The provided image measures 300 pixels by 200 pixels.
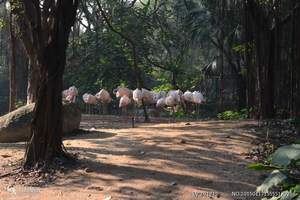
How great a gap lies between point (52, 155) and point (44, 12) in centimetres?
407

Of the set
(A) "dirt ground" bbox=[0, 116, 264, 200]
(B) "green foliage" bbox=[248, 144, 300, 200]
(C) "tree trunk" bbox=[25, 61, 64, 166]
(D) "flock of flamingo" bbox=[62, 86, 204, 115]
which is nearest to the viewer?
(B) "green foliage" bbox=[248, 144, 300, 200]

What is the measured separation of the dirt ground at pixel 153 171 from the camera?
6.15 metres

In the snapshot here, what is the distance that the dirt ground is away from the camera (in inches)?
242

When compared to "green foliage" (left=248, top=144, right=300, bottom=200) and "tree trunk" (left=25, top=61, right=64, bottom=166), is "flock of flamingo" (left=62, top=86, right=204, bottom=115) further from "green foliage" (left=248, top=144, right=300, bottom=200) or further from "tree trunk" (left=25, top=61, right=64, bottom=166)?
"green foliage" (left=248, top=144, right=300, bottom=200)

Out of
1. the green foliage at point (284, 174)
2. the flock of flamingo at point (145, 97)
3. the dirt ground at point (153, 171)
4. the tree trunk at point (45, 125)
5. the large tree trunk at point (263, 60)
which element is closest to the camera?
the green foliage at point (284, 174)

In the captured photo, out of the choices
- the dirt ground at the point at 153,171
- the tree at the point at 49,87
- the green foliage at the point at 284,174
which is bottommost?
the dirt ground at the point at 153,171

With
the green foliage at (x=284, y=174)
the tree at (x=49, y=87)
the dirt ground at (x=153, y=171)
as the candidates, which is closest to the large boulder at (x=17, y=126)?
the dirt ground at (x=153, y=171)

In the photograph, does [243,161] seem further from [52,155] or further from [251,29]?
[251,29]

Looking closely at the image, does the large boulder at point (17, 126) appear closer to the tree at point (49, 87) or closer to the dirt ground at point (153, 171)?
the dirt ground at point (153, 171)

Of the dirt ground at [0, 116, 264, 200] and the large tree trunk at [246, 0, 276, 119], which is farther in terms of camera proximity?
the large tree trunk at [246, 0, 276, 119]

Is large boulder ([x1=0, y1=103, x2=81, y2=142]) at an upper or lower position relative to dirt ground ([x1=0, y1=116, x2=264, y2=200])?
upper

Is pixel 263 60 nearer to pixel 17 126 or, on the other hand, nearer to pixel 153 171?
pixel 17 126

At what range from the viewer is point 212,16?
2442 centimetres

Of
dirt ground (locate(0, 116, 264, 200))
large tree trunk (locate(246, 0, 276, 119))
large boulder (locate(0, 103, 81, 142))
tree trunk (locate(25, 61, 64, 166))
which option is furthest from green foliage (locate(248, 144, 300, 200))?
large tree trunk (locate(246, 0, 276, 119))
